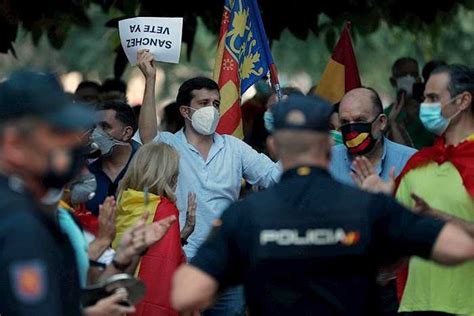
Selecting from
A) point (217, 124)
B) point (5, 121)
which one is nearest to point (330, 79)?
point (217, 124)

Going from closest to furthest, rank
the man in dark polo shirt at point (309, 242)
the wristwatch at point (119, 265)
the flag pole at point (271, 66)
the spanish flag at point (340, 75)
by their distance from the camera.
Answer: the man in dark polo shirt at point (309, 242)
the wristwatch at point (119, 265)
the flag pole at point (271, 66)
the spanish flag at point (340, 75)

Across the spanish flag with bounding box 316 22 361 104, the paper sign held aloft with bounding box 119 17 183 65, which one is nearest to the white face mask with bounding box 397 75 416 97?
the spanish flag with bounding box 316 22 361 104

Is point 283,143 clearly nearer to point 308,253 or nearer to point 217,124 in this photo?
point 308,253

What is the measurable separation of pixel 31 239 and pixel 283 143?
1287 millimetres

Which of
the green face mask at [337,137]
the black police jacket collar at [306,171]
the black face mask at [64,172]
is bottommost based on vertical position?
the green face mask at [337,137]

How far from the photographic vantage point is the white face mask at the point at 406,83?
44.1ft

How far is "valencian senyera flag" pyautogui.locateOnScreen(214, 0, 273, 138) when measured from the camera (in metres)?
11.1

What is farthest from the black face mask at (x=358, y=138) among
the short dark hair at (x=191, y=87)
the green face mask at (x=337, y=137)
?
the short dark hair at (x=191, y=87)

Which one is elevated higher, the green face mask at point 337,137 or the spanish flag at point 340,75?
the spanish flag at point 340,75

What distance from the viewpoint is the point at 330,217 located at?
5727 millimetres

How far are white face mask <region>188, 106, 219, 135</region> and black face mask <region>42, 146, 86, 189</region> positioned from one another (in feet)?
15.9

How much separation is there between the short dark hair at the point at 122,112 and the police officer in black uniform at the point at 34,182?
5033mm

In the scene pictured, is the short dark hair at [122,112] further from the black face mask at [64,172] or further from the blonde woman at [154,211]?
the black face mask at [64,172]

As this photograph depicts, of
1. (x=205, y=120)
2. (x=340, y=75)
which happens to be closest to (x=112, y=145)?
(x=205, y=120)
